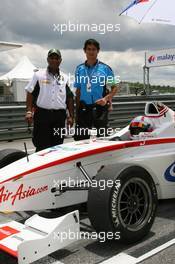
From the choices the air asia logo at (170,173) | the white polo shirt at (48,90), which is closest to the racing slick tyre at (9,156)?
the white polo shirt at (48,90)

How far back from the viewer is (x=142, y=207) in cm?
412

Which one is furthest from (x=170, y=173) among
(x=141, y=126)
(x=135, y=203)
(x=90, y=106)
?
(x=90, y=106)

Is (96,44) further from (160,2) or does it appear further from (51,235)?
(51,235)

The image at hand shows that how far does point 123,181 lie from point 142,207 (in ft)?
1.37

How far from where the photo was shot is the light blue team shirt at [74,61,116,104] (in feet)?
19.6

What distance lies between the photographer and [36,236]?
3484 millimetres

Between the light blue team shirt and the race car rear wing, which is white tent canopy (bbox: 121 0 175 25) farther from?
the race car rear wing

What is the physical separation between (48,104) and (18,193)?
2.01 meters

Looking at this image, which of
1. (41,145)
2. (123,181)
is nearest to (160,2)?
(41,145)

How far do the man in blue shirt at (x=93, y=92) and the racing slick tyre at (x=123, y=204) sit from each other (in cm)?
195

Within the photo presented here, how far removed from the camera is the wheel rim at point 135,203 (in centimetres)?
395

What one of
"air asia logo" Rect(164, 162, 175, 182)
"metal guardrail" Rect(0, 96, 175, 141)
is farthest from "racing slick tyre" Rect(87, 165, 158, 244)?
"metal guardrail" Rect(0, 96, 175, 141)

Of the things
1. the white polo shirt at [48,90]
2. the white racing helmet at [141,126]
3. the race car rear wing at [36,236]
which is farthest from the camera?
the white polo shirt at [48,90]

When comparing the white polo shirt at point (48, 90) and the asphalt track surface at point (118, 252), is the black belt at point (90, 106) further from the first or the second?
the asphalt track surface at point (118, 252)
